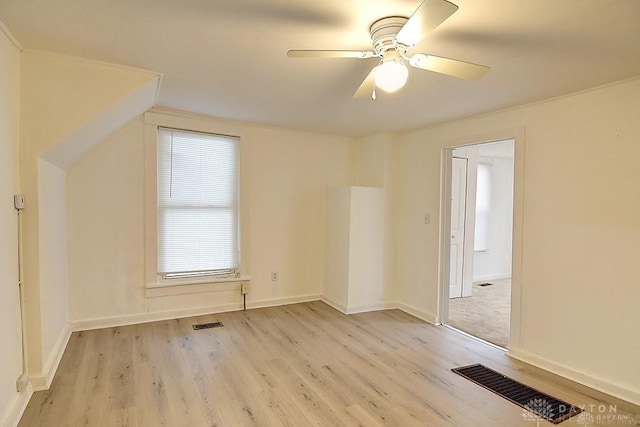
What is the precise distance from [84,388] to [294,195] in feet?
9.36

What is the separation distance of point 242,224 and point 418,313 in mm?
2333

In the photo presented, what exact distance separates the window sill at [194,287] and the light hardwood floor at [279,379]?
0.34 metres

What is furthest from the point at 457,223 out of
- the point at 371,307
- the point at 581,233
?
the point at 581,233

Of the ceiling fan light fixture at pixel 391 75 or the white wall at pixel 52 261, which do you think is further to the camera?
the white wall at pixel 52 261

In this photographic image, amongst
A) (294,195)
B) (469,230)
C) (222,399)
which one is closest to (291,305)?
(294,195)

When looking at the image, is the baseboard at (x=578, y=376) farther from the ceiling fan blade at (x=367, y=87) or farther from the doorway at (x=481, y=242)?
A: the ceiling fan blade at (x=367, y=87)

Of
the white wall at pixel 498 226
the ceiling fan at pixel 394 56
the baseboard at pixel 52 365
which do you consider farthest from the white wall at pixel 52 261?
the white wall at pixel 498 226

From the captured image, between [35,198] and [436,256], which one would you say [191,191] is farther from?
[436,256]

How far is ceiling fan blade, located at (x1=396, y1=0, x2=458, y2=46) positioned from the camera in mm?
1280

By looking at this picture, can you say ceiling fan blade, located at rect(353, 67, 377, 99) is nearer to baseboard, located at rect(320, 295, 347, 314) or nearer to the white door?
→ baseboard, located at rect(320, 295, 347, 314)

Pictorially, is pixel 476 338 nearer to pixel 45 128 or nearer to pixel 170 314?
pixel 170 314

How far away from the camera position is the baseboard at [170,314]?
11.4 feet

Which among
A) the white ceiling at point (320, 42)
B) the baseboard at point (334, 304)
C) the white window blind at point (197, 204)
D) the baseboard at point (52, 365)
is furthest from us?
the baseboard at point (334, 304)

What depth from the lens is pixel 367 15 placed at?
167 cm
